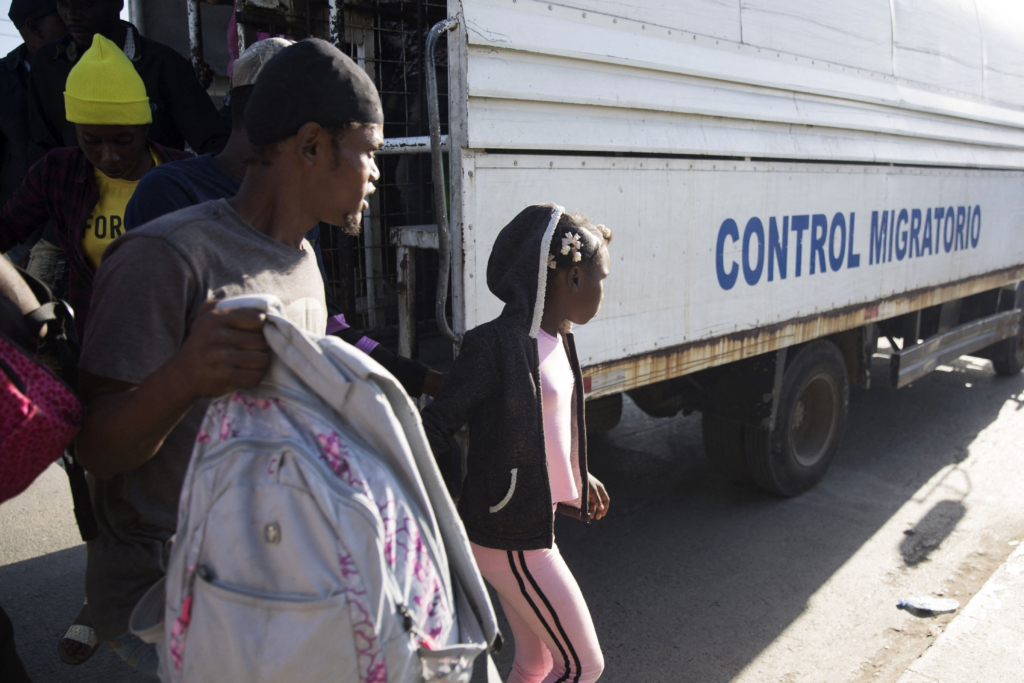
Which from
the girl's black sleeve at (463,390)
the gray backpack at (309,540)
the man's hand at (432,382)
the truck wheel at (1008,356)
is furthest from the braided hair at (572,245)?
the truck wheel at (1008,356)

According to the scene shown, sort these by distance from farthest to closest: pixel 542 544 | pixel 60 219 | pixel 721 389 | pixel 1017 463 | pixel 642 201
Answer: pixel 1017 463, pixel 721 389, pixel 642 201, pixel 60 219, pixel 542 544

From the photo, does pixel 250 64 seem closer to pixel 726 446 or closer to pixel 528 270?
pixel 528 270

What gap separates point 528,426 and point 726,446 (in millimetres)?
2834

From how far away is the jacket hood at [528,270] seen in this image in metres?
1.96

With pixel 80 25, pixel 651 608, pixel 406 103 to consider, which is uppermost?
pixel 80 25

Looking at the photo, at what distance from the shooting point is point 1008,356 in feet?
24.1

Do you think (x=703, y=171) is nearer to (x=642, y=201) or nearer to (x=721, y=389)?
(x=642, y=201)

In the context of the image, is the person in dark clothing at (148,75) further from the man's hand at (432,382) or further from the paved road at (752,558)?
the paved road at (752,558)

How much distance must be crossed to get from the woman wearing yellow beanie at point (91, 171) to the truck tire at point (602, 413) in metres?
2.02

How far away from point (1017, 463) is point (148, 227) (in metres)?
5.73

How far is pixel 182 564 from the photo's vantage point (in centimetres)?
104

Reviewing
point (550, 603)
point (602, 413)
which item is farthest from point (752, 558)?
point (550, 603)

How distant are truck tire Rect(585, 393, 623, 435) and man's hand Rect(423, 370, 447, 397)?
1401mm

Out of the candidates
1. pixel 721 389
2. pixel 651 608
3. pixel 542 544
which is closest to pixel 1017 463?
pixel 721 389
